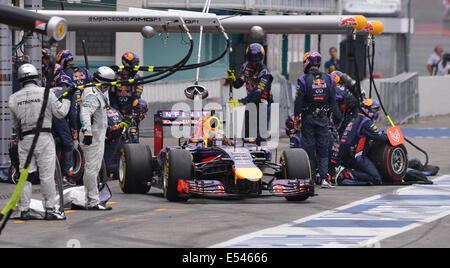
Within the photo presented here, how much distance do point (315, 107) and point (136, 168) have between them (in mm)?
2926

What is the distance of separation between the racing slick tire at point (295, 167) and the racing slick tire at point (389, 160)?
7.67ft

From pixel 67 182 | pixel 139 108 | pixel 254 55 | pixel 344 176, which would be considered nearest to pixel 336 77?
pixel 254 55

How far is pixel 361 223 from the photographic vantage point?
12578mm

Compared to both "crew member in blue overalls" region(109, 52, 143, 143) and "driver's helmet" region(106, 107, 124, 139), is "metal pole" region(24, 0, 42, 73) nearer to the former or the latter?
"crew member in blue overalls" region(109, 52, 143, 143)

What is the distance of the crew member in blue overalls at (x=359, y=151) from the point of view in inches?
658

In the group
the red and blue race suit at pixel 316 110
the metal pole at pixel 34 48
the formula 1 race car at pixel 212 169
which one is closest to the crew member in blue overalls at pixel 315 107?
the red and blue race suit at pixel 316 110

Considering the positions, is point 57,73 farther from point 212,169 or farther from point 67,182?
point 212,169

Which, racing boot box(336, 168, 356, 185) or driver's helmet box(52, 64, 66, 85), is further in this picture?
racing boot box(336, 168, 356, 185)

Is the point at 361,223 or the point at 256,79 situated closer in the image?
the point at 361,223

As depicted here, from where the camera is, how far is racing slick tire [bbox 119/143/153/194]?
15203mm

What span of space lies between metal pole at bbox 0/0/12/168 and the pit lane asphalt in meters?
1.56

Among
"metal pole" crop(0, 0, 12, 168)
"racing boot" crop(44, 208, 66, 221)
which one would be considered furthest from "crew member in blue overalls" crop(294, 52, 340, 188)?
"racing boot" crop(44, 208, 66, 221)

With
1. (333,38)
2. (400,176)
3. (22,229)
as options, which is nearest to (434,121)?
(333,38)

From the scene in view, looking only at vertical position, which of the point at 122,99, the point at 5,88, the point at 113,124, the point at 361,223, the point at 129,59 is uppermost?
the point at 129,59
